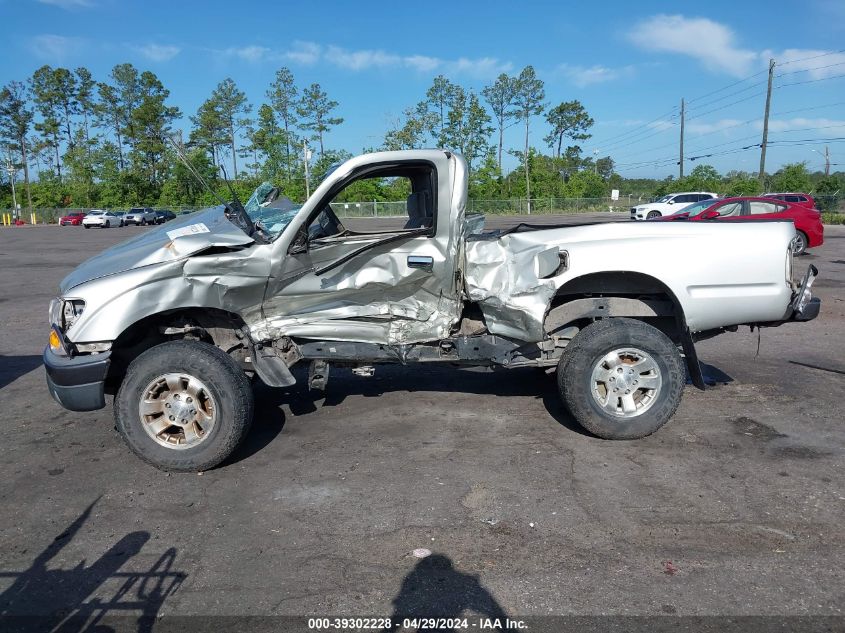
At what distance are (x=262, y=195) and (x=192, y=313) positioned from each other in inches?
49.3

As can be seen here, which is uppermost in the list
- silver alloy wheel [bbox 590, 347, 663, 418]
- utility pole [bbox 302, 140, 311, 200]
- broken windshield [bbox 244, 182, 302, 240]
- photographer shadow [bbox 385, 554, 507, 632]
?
utility pole [bbox 302, 140, 311, 200]

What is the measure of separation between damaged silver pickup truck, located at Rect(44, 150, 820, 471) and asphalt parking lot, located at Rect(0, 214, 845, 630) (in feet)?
1.50

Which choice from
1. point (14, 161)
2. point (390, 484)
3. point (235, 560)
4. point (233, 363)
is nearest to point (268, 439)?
point (233, 363)

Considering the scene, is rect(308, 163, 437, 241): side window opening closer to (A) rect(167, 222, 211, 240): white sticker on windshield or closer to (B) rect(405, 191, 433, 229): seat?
(B) rect(405, 191, 433, 229): seat

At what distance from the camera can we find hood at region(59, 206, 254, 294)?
15.0 ft

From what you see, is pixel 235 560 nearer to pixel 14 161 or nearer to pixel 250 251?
pixel 250 251

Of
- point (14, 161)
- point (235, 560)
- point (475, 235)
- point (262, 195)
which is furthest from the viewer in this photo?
point (14, 161)

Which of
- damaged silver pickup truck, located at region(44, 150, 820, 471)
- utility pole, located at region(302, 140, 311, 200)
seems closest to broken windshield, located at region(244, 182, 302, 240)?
damaged silver pickup truck, located at region(44, 150, 820, 471)

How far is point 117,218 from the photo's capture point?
54.2 meters

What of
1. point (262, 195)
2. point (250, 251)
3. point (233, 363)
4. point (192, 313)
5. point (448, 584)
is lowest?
point (448, 584)

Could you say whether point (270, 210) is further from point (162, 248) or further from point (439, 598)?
point (439, 598)

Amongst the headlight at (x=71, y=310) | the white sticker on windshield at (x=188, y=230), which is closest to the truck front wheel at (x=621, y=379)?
the white sticker on windshield at (x=188, y=230)

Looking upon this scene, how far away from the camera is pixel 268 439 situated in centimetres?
521

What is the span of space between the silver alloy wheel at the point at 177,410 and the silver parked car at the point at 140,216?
56.5m
